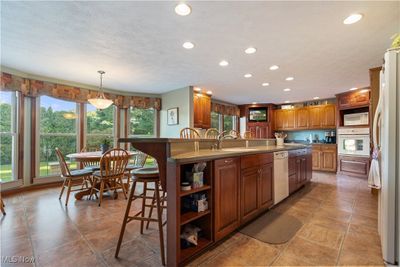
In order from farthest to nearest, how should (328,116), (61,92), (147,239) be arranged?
(328,116)
(61,92)
(147,239)

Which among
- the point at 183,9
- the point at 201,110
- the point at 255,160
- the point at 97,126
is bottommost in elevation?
the point at 255,160

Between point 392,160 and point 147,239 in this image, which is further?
point 147,239

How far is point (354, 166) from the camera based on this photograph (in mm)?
5145

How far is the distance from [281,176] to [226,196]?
1.53 m

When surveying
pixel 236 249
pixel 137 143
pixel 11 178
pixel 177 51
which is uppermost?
pixel 177 51

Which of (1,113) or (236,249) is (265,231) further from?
(1,113)

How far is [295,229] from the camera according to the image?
7.24 ft

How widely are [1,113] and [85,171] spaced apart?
214 centimetres

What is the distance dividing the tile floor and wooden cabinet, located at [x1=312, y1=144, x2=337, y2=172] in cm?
299

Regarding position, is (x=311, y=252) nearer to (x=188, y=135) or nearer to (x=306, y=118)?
(x=188, y=135)

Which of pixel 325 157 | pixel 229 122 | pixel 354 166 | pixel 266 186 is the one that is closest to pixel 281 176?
pixel 266 186

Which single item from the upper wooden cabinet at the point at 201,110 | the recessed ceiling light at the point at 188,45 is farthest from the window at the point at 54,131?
the recessed ceiling light at the point at 188,45

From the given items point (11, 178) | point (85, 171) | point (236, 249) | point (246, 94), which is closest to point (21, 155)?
point (11, 178)

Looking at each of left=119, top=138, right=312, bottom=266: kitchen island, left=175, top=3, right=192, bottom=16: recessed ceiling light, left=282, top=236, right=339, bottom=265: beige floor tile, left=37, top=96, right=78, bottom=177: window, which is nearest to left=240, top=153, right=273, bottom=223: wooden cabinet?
left=119, top=138, right=312, bottom=266: kitchen island
